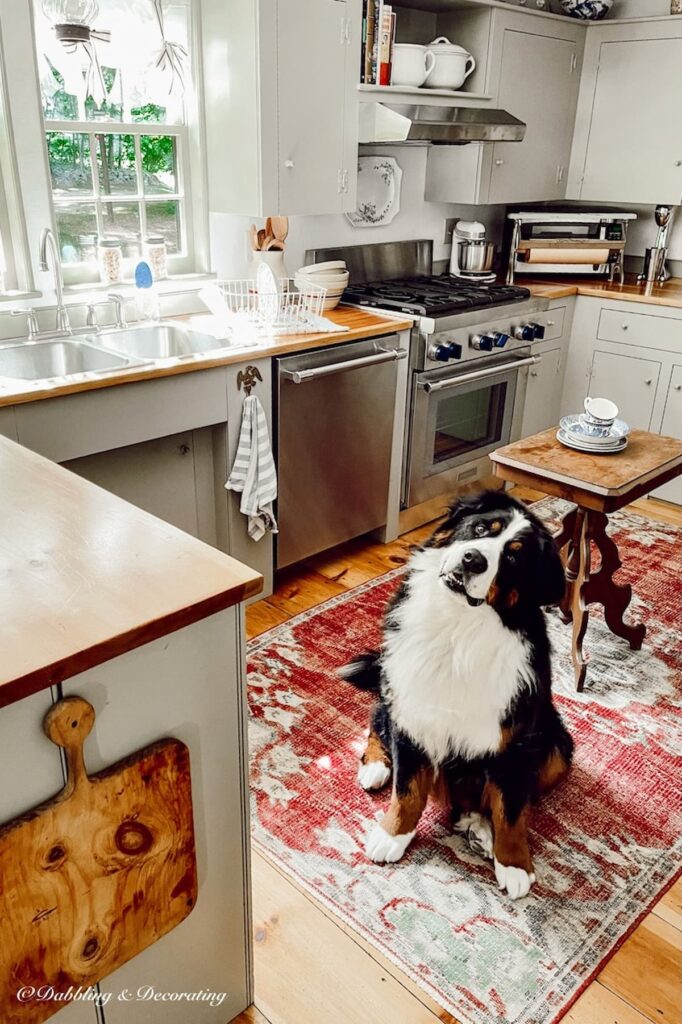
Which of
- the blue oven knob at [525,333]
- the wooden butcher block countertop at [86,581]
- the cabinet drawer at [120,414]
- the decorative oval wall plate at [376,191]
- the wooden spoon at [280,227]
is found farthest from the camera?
the blue oven knob at [525,333]

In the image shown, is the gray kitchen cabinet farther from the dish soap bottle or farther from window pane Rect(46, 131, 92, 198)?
window pane Rect(46, 131, 92, 198)

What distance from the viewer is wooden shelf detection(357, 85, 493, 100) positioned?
303cm

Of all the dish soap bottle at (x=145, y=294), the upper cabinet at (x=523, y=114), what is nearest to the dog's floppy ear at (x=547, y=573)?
the dish soap bottle at (x=145, y=294)

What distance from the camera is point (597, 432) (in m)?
2.46

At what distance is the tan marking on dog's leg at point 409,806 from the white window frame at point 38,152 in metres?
1.98

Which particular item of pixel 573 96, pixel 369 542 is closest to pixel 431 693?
pixel 369 542

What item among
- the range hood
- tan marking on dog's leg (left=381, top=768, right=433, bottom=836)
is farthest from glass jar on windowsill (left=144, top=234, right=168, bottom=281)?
tan marking on dog's leg (left=381, top=768, right=433, bottom=836)

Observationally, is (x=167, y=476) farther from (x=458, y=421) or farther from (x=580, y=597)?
(x=458, y=421)

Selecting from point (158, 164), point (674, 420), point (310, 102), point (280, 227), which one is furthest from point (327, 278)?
point (674, 420)

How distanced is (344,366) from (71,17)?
1.36 metres

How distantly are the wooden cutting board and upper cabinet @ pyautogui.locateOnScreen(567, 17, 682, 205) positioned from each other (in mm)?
3949

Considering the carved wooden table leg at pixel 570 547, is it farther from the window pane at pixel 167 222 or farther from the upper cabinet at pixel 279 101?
the window pane at pixel 167 222

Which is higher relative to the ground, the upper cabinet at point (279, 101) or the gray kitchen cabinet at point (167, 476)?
the upper cabinet at point (279, 101)

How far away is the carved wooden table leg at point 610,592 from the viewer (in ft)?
8.52
